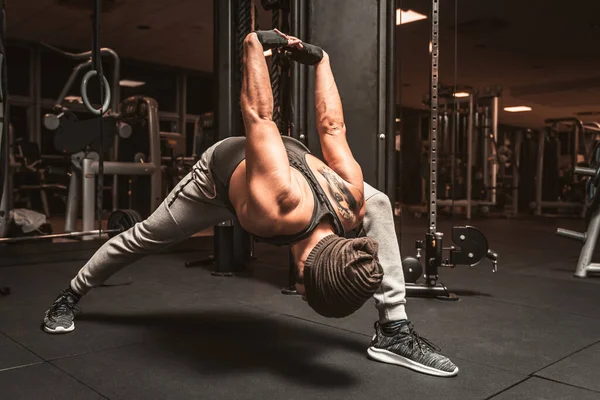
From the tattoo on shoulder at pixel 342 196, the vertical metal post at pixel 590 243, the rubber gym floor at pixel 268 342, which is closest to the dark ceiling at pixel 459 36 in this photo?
the vertical metal post at pixel 590 243

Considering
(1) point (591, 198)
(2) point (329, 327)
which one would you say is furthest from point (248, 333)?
(1) point (591, 198)

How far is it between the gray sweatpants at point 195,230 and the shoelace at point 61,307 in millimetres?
54

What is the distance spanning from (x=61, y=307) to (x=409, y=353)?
1.23m

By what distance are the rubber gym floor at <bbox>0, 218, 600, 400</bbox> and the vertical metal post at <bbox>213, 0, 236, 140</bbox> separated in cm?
89

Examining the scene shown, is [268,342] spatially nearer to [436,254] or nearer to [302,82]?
[436,254]

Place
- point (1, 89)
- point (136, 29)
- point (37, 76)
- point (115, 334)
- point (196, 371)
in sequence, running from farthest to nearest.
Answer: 1. point (37, 76)
2. point (136, 29)
3. point (1, 89)
4. point (115, 334)
5. point (196, 371)

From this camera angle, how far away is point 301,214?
4.42 ft

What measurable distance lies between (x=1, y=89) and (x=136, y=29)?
5.41 m

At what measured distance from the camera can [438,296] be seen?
248 centimetres

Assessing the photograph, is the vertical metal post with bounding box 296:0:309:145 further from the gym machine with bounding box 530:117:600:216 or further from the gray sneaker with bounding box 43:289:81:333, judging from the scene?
the gym machine with bounding box 530:117:600:216

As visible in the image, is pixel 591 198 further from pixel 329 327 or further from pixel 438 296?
pixel 329 327

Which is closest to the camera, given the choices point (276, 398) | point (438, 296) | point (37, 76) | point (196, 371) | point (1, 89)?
point (276, 398)

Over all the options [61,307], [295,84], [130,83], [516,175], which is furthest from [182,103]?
[61,307]

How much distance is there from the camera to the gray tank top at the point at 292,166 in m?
1.39
